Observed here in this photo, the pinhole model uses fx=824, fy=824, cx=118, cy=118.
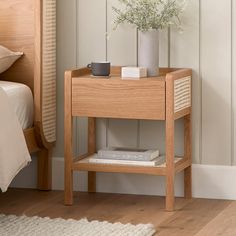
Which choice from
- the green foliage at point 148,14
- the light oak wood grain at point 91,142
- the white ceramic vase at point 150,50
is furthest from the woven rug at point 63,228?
the green foliage at point 148,14

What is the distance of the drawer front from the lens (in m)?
3.28

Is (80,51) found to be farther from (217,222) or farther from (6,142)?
(217,222)

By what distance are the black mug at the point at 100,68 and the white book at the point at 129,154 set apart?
328mm

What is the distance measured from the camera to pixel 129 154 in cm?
343

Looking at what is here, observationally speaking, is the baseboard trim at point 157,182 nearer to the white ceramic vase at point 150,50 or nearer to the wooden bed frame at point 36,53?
the wooden bed frame at point 36,53

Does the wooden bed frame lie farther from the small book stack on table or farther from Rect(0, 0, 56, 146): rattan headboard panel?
the small book stack on table

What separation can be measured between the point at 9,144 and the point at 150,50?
0.75 meters

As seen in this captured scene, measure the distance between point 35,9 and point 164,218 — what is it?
3.52 feet

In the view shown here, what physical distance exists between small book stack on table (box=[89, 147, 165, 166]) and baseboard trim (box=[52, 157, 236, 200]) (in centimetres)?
18

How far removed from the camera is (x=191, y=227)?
3.08 m

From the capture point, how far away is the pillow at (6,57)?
352 centimetres

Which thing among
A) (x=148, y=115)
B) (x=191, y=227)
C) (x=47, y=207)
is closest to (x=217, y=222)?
(x=191, y=227)

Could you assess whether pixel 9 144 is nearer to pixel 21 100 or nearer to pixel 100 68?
pixel 21 100

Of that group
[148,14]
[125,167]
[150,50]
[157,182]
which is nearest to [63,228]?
[125,167]
